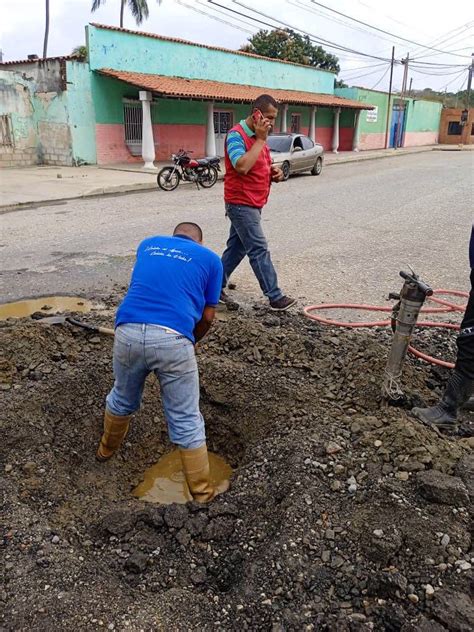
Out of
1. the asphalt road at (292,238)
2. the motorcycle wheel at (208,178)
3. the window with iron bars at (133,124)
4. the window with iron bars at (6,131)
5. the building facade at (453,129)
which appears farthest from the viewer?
the building facade at (453,129)

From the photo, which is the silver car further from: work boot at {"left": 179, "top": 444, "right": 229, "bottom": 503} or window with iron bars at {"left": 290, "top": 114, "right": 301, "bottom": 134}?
work boot at {"left": 179, "top": 444, "right": 229, "bottom": 503}

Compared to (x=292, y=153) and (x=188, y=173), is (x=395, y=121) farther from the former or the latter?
(x=188, y=173)

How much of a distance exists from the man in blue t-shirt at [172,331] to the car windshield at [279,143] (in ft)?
51.5

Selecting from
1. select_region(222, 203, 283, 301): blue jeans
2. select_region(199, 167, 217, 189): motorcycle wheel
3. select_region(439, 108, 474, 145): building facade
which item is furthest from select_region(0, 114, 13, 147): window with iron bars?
select_region(439, 108, 474, 145): building facade

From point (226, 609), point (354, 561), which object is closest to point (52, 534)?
point (226, 609)

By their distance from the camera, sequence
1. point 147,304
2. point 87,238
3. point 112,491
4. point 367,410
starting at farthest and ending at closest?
point 87,238 < point 367,410 < point 112,491 < point 147,304

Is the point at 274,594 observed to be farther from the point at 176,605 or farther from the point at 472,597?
the point at 472,597

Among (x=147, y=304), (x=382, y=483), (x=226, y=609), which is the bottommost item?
(x=226, y=609)

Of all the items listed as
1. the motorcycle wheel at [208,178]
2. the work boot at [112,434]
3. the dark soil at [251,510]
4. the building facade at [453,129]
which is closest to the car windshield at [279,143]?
the motorcycle wheel at [208,178]

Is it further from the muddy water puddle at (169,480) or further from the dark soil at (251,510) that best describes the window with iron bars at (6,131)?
the muddy water puddle at (169,480)

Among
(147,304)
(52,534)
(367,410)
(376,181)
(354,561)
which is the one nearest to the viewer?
(354,561)

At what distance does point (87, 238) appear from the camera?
27.6ft

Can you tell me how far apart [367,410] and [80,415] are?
1.83m

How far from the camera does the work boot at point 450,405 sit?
10.6 ft
